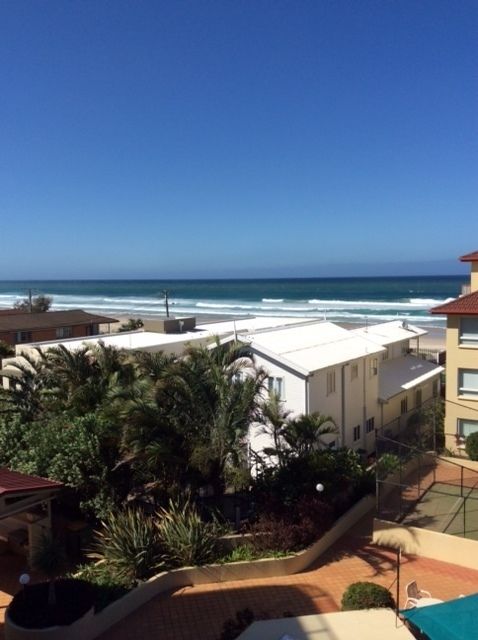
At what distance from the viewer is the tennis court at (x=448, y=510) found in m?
15.9

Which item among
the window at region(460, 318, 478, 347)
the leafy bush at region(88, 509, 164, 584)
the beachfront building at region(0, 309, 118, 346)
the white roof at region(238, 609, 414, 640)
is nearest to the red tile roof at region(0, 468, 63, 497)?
the leafy bush at region(88, 509, 164, 584)

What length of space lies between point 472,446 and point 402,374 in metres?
5.99

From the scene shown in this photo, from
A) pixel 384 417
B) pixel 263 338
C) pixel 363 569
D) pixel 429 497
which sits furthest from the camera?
pixel 384 417

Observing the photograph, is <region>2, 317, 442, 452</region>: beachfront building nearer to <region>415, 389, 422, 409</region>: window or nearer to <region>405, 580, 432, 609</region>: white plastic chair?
<region>415, 389, 422, 409</region>: window

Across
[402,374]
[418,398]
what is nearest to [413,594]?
[402,374]

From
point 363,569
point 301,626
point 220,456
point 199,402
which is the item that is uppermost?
point 199,402

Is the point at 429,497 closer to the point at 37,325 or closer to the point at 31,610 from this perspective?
the point at 31,610

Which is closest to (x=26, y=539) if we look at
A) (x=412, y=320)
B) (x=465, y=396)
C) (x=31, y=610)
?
(x=31, y=610)

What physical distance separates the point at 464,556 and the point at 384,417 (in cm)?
1121

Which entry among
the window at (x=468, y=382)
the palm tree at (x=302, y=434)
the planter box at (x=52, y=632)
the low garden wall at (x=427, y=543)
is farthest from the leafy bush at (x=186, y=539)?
the window at (x=468, y=382)

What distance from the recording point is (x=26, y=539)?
631 inches

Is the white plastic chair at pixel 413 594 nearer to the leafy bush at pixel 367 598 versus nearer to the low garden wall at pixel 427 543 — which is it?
the leafy bush at pixel 367 598

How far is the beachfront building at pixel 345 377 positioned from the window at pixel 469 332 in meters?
3.30

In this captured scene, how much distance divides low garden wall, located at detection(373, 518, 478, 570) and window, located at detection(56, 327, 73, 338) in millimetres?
37565
